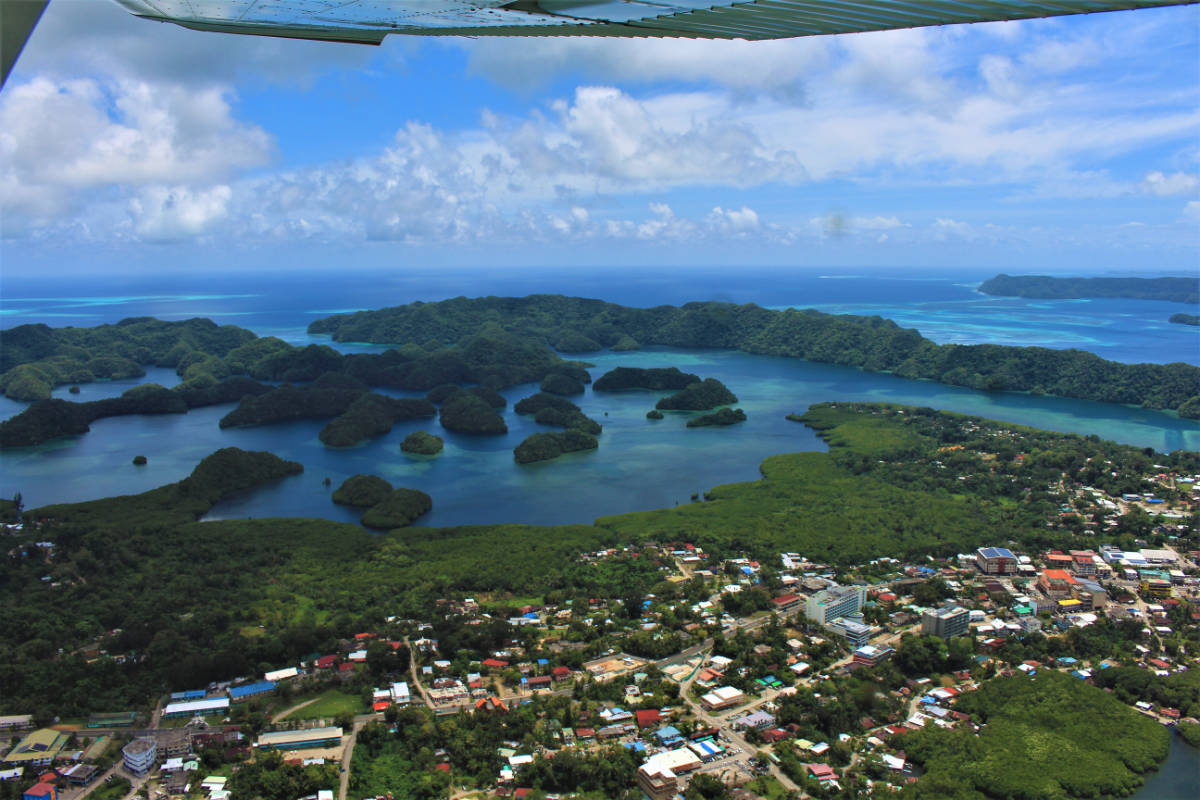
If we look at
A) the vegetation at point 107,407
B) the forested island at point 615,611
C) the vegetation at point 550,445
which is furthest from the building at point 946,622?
the vegetation at point 107,407

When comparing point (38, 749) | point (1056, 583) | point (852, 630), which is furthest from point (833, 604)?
point (38, 749)

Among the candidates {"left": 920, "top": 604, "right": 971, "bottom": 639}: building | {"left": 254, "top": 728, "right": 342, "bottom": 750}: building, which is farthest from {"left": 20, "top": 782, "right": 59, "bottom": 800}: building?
{"left": 920, "top": 604, "right": 971, "bottom": 639}: building

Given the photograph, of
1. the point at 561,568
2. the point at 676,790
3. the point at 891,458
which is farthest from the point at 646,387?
the point at 676,790

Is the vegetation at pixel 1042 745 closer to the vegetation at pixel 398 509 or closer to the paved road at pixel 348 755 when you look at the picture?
the paved road at pixel 348 755

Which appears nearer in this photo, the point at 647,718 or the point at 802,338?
the point at 647,718

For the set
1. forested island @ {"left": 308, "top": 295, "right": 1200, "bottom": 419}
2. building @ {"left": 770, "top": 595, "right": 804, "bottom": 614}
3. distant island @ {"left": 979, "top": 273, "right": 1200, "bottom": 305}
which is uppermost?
distant island @ {"left": 979, "top": 273, "right": 1200, "bottom": 305}

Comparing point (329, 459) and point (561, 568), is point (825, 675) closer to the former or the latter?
point (561, 568)

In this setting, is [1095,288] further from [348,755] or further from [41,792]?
[41,792]

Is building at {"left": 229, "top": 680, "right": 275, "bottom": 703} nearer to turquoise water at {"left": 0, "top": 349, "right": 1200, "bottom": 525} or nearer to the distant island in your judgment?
turquoise water at {"left": 0, "top": 349, "right": 1200, "bottom": 525}
